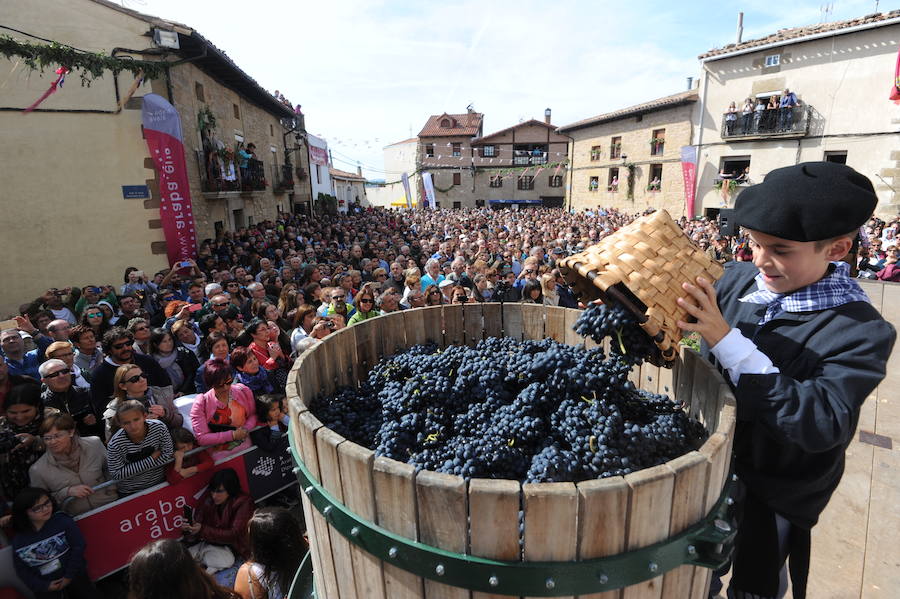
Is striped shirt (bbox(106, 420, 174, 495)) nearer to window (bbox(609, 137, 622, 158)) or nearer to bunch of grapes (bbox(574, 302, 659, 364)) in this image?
bunch of grapes (bbox(574, 302, 659, 364))

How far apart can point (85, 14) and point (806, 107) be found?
82.6ft

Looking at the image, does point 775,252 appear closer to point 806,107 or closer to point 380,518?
point 380,518

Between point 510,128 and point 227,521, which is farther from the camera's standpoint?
point 510,128

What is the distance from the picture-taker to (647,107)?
25750 mm

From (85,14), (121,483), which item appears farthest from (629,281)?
(85,14)

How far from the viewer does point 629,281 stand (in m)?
1.59

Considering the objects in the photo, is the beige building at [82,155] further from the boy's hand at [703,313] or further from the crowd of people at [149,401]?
the boy's hand at [703,313]

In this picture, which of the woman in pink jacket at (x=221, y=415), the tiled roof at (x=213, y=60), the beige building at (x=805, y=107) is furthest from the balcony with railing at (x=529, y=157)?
the woman in pink jacket at (x=221, y=415)

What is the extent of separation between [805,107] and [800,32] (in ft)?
10.1

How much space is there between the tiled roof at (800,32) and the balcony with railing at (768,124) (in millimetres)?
2785

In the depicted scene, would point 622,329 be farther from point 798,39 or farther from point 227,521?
point 798,39

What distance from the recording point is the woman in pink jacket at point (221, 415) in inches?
158

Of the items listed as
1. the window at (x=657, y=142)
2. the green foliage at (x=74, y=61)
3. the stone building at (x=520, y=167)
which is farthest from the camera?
the stone building at (x=520, y=167)

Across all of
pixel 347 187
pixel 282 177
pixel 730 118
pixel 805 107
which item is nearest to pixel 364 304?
pixel 282 177
